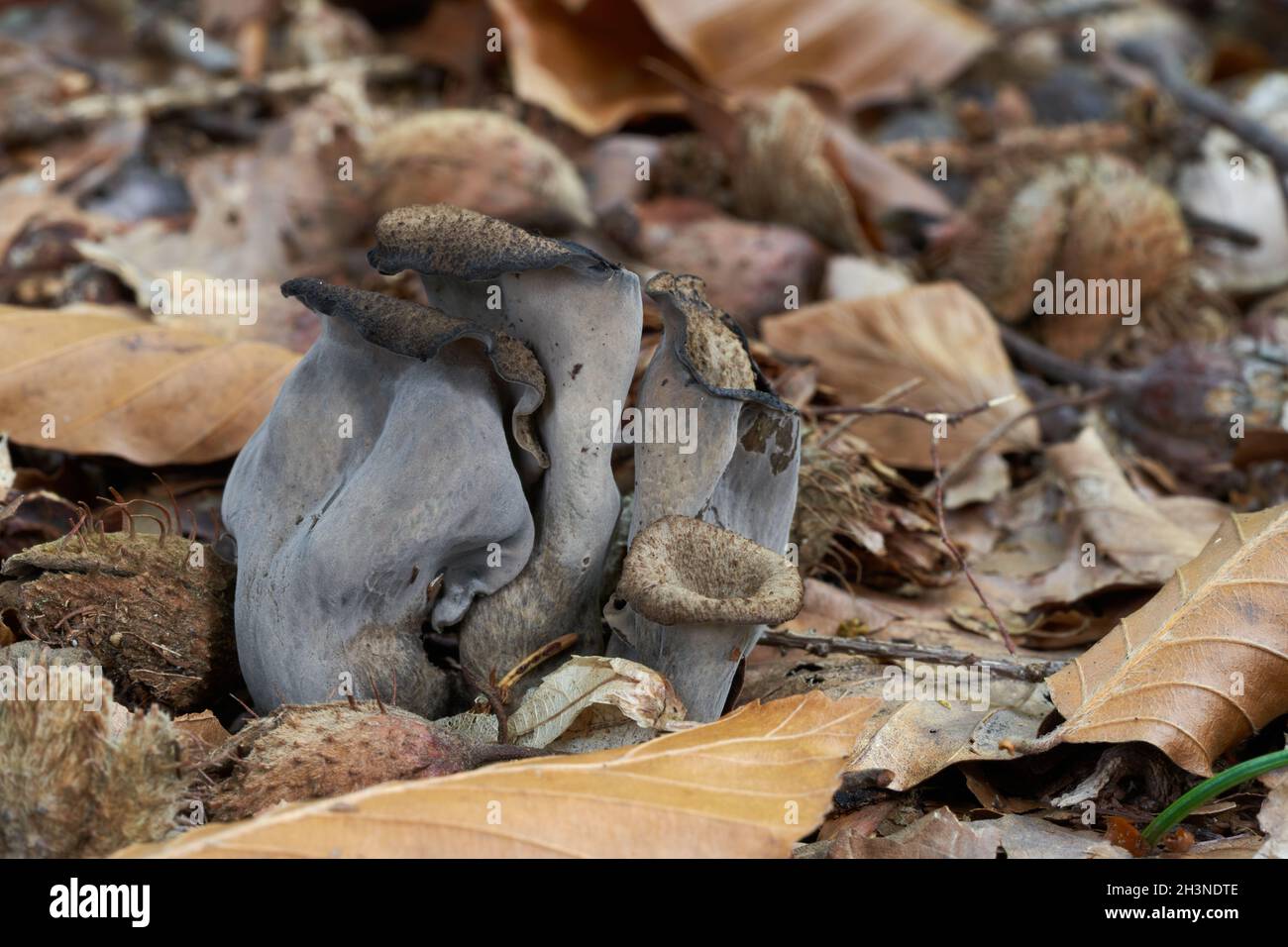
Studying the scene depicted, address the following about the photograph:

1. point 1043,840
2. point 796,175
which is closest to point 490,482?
point 1043,840

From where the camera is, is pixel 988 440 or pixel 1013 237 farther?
pixel 1013 237

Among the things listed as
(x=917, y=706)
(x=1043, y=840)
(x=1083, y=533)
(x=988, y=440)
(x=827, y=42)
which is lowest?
(x=1043, y=840)

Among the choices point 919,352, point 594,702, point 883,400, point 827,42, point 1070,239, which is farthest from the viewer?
point 827,42

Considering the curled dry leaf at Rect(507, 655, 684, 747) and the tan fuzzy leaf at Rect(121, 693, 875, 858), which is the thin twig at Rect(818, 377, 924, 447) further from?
the tan fuzzy leaf at Rect(121, 693, 875, 858)

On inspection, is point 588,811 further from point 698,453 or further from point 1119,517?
point 1119,517

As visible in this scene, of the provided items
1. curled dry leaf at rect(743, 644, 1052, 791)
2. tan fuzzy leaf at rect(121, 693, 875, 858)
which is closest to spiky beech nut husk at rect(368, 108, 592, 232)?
curled dry leaf at rect(743, 644, 1052, 791)

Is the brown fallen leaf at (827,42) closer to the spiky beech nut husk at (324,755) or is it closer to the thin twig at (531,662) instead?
the thin twig at (531,662)

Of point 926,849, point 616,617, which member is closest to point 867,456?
point 616,617

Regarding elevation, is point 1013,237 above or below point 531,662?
above
